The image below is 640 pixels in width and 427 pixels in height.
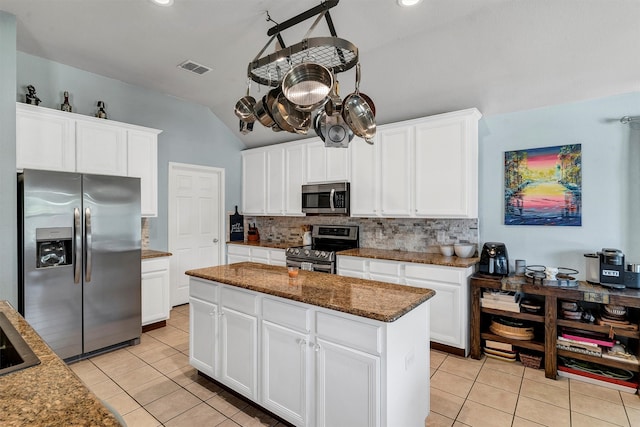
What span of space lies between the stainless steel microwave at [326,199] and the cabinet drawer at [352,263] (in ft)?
2.10

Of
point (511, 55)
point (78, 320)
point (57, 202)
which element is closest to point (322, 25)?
point (511, 55)

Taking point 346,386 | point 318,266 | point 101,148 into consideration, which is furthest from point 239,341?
point 101,148

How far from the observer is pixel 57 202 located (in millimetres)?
2875

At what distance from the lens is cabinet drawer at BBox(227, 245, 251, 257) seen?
516 centimetres

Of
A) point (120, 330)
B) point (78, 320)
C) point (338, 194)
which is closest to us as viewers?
point (78, 320)

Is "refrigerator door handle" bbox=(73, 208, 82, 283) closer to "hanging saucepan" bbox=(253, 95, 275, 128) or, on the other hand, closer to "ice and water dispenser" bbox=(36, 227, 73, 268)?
"ice and water dispenser" bbox=(36, 227, 73, 268)

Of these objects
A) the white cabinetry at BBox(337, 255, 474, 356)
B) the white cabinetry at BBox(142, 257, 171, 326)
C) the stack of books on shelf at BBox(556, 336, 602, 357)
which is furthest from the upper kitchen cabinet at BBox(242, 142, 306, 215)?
the stack of books on shelf at BBox(556, 336, 602, 357)

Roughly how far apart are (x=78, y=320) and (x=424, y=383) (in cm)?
301

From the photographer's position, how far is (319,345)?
1.88 meters

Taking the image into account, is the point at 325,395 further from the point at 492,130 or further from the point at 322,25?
the point at 492,130

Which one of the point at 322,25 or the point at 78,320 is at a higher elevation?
the point at 322,25

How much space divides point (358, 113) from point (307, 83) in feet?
1.26

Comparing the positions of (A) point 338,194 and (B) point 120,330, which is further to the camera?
(A) point 338,194

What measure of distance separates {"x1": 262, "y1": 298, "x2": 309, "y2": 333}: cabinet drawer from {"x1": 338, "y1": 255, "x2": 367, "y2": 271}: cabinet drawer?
1.87 metres
